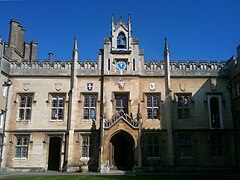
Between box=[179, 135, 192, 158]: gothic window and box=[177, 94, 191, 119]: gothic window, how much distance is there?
2.02 meters

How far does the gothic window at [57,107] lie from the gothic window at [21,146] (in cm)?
323

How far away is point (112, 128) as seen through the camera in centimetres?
2681

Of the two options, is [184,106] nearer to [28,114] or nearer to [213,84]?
[213,84]

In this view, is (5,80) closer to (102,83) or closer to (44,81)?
(44,81)

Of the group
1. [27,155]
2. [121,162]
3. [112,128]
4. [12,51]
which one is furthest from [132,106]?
[12,51]

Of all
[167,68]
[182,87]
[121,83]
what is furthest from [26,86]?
[182,87]

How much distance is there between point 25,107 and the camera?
2925 cm


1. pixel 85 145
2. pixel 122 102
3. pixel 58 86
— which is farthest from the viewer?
pixel 58 86

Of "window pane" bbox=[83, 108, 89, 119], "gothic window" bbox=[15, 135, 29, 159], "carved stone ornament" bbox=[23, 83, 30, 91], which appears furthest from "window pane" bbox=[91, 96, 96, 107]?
"gothic window" bbox=[15, 135, 29, 159]

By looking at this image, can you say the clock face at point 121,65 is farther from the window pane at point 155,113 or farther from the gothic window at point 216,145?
the gothic window at point 216,145

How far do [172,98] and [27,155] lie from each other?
48.5 feet

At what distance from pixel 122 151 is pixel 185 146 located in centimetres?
599

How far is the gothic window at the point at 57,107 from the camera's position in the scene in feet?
94.8

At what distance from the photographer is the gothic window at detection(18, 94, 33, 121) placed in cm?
2897
